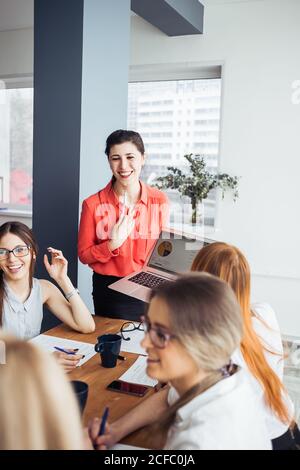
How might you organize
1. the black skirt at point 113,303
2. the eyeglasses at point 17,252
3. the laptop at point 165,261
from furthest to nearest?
the black skirt at point 113,303 → the eyeglasses at point 17,252 → the laptop at point 165,261

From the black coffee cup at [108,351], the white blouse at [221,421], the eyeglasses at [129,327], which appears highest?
the white blouse at [221,421]

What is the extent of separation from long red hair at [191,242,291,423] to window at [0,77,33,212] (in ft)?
13.8

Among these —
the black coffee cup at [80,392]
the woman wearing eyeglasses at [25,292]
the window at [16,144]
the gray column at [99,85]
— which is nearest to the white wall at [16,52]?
the window at [16,144]

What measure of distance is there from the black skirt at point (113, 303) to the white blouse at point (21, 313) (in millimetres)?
356

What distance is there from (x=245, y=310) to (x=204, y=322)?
44 centimetres

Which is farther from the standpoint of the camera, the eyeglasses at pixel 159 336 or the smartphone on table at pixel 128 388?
the smartphone on table at pixel 128 388

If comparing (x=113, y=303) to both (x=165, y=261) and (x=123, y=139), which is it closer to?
(x=165, y=261)

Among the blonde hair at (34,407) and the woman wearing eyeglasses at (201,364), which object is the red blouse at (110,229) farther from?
the blonde hair at (34,407)

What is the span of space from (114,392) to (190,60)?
140 inches

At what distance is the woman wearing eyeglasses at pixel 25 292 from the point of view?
185 cm

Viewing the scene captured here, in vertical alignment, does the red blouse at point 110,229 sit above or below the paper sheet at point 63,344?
above

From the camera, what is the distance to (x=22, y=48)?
4.85 metres

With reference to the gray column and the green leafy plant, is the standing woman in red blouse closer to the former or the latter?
the gray column

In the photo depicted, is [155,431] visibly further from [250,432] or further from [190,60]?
[190,60]
